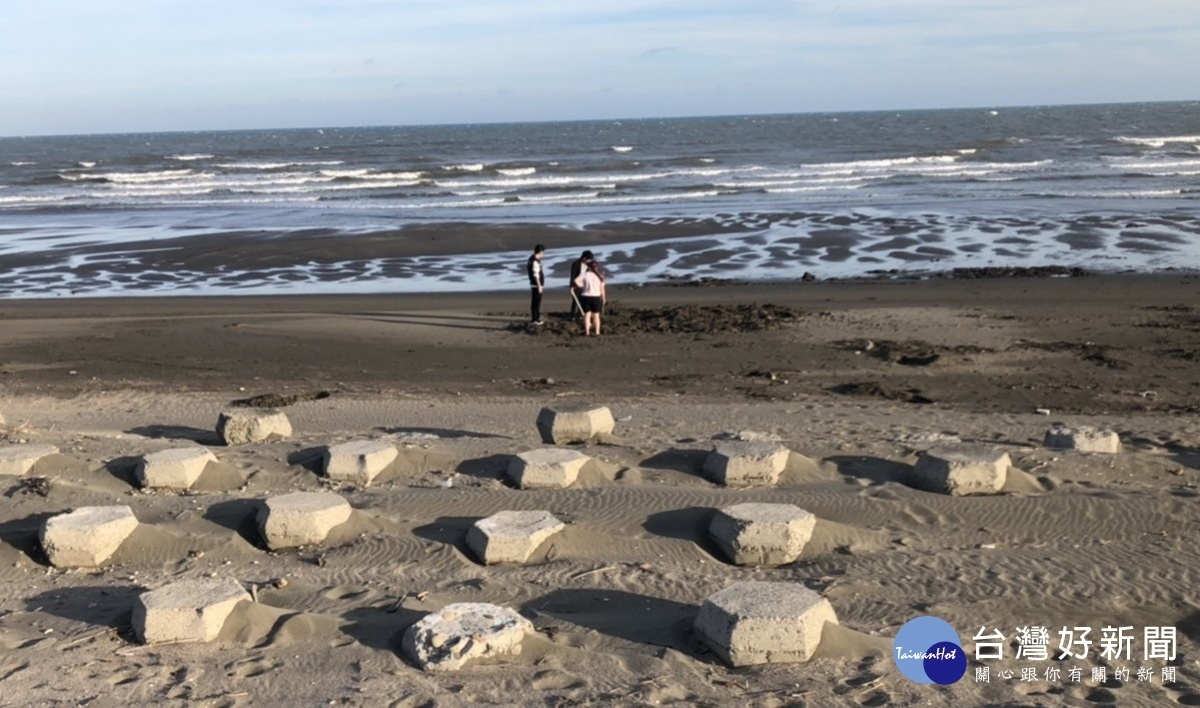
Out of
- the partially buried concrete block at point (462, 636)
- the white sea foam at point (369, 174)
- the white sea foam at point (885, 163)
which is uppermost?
the white sea foam at point (885, 163)

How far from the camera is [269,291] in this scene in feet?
62.1

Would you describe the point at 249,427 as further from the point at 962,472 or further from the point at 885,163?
the point at 885,163

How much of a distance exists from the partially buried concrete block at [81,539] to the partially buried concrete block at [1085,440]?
5.93m

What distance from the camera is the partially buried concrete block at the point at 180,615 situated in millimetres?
5188

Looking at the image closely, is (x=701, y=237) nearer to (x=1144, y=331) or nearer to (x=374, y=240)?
(x=374, y=240)

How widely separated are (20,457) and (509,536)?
3656mm

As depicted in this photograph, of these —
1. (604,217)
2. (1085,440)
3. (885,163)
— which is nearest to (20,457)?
(1085,440)

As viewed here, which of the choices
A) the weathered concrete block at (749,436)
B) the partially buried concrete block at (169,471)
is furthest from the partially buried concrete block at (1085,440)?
the partially buried concrete block at (169,471)

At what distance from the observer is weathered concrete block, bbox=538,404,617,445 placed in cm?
841

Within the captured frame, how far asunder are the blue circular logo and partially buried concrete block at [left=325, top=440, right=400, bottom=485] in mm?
3685

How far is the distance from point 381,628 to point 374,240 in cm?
2123

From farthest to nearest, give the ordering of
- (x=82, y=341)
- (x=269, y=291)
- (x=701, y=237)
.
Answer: (x=701, y=237) < (x=269, y=291) < (x=82, y=341)

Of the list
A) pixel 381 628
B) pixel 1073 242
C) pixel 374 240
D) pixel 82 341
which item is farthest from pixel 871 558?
pixel 374 240

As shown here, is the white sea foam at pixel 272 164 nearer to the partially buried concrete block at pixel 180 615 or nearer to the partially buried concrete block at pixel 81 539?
the partially buried concrete block at pixel 81 539
